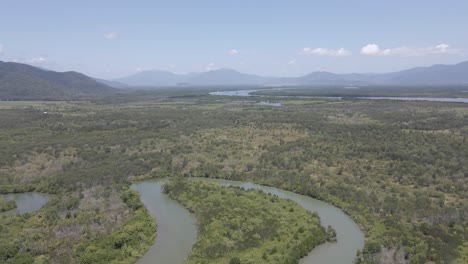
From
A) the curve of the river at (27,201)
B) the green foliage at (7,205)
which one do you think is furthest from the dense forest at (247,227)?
the green foliage at (7,205)

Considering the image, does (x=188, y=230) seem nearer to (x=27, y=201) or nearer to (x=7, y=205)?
(x=7, y=205)

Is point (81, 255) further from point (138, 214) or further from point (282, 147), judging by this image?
point (282, 147)

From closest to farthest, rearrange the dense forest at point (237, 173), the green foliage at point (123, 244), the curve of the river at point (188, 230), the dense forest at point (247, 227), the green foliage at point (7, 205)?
the green foliage at point (123, 244) < the dense forest at point (247, 227) < the curve of the river at point (188, 230) < the dense forest at point (237, 173) < the green foliage at point (7, 205)

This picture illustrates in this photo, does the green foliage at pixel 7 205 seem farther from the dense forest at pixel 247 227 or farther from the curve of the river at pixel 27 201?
the dense forest at pixel 247 227

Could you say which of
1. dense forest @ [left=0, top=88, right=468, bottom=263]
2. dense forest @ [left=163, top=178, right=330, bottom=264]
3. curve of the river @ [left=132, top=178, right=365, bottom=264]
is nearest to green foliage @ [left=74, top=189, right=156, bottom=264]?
dense forest @ [left=0, top=88, right=468, bottom=263]

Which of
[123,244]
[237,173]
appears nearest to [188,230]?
[123,244]
